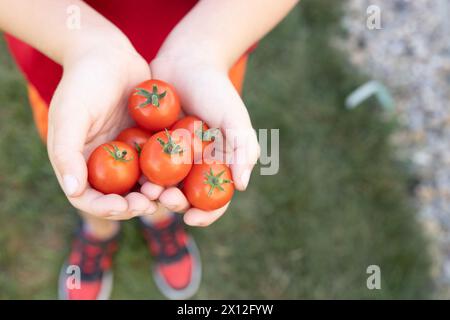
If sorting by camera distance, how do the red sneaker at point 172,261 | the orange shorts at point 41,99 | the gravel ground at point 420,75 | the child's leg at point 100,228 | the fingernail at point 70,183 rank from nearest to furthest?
the fingernail at point 70,183, the orange shorts at point 41,99, the child's leg at point 100,228, the red sneaker at point 172,261, the gravel ground at point 420,75

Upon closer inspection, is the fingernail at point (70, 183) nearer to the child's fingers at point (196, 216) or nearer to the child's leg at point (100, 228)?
the child's fingers at point (196, 216)

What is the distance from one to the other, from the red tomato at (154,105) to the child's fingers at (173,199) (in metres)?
Answer: 0.26

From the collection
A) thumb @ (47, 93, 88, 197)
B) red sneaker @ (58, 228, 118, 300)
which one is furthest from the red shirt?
red sneaker @ (58, 228, 118, 300)

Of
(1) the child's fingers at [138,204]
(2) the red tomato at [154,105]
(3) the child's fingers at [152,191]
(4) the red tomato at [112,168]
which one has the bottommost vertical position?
(1) the child's fingers at [138,204]

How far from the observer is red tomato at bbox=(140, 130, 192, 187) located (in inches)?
68.6

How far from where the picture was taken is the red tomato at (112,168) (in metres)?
1.74

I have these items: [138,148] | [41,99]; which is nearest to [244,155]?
[138,148]

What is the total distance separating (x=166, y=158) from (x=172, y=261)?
3.78 feet

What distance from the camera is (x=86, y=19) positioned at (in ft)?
6.48

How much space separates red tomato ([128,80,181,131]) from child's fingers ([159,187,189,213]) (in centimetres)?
26

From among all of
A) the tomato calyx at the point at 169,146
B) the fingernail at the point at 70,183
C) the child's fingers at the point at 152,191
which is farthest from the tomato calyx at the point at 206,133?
the fingernail at the point at 70,183

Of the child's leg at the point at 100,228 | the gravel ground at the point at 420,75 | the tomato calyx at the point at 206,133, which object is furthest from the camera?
the gravel ground at the point at 420,75
